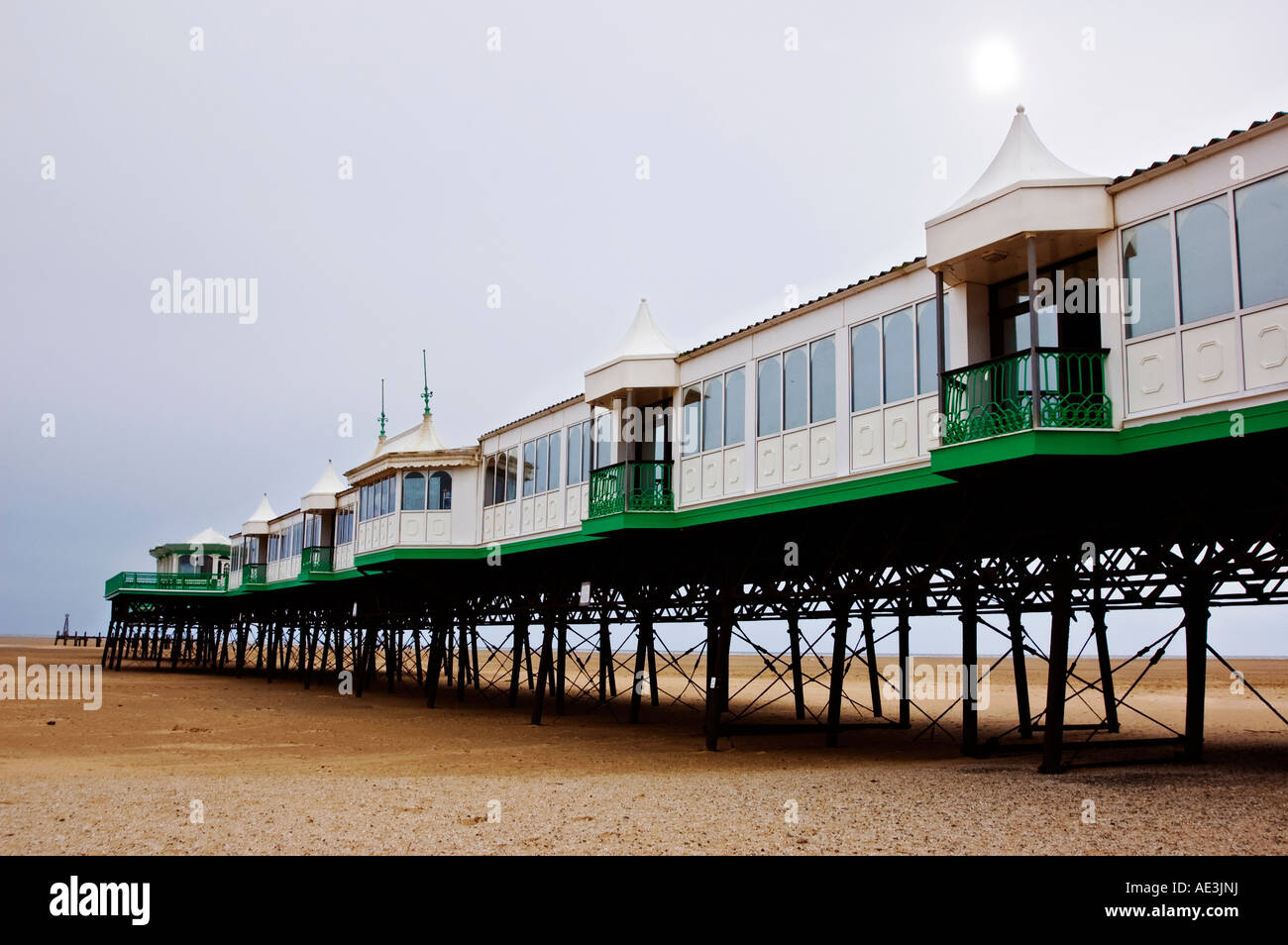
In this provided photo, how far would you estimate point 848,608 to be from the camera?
19.8 meters

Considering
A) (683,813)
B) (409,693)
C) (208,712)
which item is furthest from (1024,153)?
(409,693)

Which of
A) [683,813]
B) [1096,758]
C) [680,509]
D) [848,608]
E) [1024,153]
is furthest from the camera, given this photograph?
[848,608]

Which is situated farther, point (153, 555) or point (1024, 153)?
point (153, 555)

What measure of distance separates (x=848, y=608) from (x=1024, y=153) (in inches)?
368

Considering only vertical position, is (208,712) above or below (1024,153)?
below

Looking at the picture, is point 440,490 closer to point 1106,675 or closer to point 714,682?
point 714,682

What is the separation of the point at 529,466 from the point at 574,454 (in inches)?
96.1

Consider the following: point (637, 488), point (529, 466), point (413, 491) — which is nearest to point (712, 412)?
point (637, 488)

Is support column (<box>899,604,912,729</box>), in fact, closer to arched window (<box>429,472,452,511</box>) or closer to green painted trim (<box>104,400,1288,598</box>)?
green painted trim (<box>104,400,1288,598</box>)

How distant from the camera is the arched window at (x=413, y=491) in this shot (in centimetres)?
2758

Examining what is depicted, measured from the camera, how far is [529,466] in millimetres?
24516

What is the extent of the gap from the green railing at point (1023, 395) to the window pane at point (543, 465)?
476 inches
